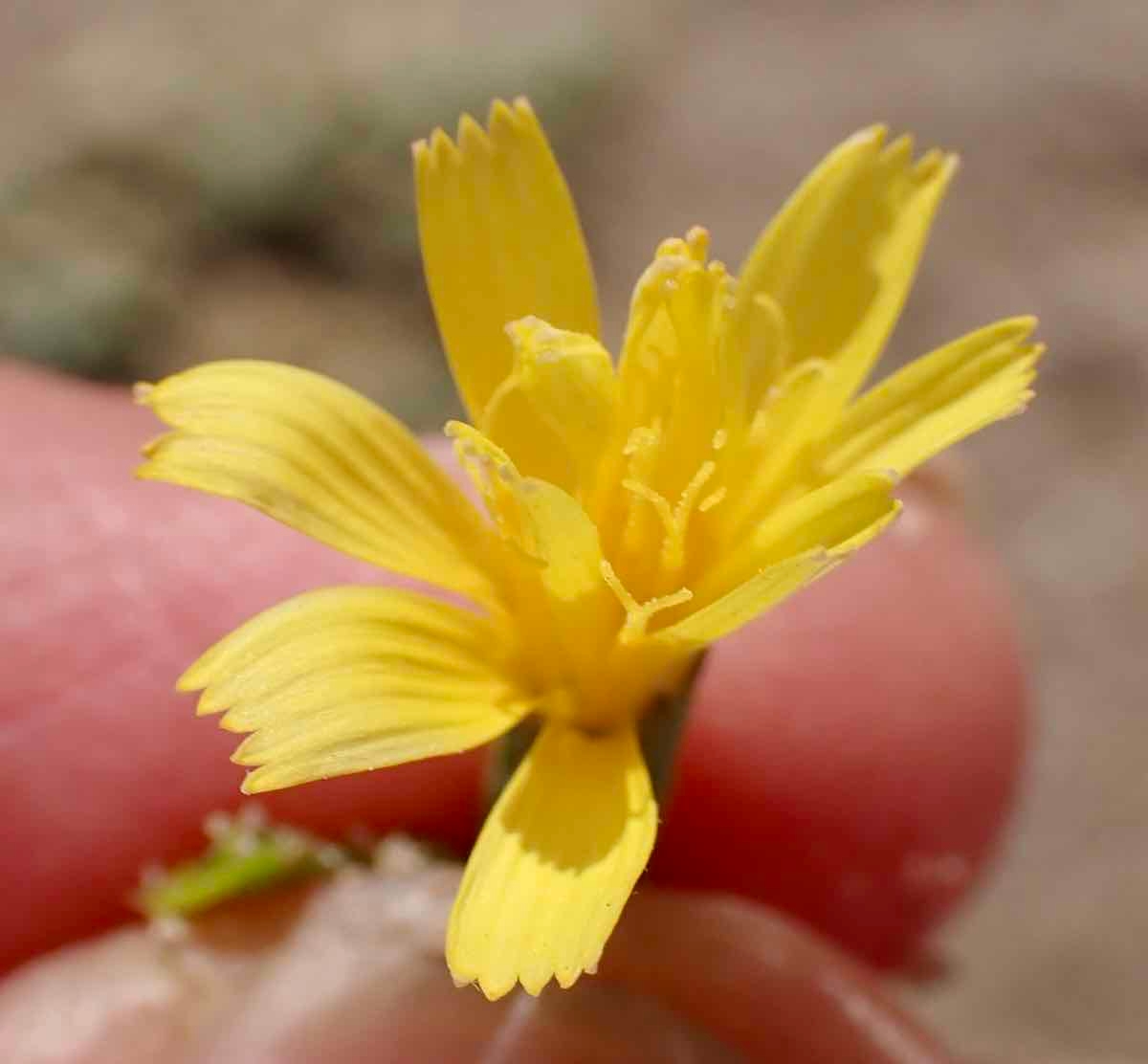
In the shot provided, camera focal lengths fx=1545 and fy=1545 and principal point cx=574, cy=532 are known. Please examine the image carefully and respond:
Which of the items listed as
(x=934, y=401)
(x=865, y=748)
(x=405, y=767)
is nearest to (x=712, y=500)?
(x=934, y=401)

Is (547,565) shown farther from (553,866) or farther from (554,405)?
(553,866)

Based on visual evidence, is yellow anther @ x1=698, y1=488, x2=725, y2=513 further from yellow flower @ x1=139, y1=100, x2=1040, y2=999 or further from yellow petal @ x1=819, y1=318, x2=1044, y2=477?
yellow petal @ x1=819, y1=318, x2=1044, y2=477

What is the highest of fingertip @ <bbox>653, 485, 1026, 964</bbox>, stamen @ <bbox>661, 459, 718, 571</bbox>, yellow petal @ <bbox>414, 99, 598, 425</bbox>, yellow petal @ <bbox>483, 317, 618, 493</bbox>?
yellow petal @ <bbox>414, 99, 598, 425</bbox>

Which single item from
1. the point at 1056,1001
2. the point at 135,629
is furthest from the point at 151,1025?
the point at 1056,1001

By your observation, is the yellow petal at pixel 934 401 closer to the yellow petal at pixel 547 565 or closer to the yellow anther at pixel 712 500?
the yellow anther at pixel 712 500

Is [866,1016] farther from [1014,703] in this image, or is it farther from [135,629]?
[135,629]

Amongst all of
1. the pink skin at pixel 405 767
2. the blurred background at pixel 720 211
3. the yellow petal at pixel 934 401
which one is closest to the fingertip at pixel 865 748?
the pink skin at pixel 405 767

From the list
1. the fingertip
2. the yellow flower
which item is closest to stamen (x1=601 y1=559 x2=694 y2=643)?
the yellow flower
